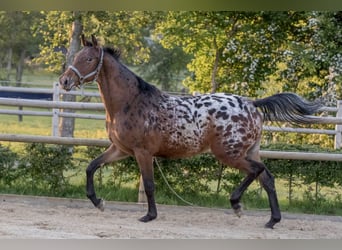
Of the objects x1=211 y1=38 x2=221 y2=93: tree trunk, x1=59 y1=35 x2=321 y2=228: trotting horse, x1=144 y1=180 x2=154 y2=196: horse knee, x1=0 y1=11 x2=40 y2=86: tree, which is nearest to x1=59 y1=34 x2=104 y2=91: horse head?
x1=59 y1=35 x2=321 y2=228: trotting horse

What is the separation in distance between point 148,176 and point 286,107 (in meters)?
1.36

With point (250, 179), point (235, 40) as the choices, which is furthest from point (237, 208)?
point (235, 40)

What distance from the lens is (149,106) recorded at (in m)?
6.18

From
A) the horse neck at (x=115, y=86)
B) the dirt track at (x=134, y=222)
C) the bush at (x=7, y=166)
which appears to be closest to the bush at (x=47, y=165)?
the bush at (x=7, y=166)

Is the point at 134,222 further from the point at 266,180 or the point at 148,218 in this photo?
the point at 266,180

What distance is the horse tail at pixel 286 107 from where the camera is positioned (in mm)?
6363

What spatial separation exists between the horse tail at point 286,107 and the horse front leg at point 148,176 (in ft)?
3.51

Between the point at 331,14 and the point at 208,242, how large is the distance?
734 centimetres

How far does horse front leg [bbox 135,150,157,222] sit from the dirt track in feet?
0.27

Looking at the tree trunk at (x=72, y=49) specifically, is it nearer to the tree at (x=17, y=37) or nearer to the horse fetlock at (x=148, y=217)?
the tree at (x=17, y=37)

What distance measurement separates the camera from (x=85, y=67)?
6090mm

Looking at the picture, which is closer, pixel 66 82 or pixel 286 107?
pixel 66 82

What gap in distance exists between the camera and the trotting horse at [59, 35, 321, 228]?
6.10 meters
